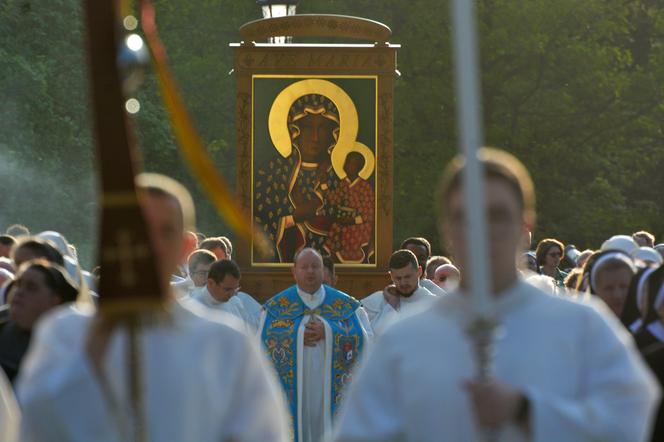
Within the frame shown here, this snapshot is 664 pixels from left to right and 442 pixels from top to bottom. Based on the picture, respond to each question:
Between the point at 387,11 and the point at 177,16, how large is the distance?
4998 mm

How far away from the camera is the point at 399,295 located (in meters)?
14.9

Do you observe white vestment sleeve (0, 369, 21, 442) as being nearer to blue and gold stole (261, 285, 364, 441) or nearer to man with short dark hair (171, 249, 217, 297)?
blue and gold stole (261, 285, 364, 441)

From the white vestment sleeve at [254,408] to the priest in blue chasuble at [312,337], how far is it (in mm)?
9297

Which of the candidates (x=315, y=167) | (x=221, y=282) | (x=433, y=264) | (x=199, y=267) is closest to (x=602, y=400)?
(x=221, y=282)

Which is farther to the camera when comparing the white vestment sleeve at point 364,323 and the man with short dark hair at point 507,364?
the white vestment sleeve at point 364,323

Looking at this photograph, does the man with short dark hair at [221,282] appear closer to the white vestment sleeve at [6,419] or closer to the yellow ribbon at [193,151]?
the white vestment sleeve at [6,419]

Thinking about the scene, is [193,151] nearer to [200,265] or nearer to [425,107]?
[200,265]

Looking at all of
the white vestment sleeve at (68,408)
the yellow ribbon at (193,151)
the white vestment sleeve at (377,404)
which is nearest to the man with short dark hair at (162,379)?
the white vestment sleeve at (68,408)

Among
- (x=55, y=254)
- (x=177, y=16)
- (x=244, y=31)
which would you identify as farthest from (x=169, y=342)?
(x=177, y=16)

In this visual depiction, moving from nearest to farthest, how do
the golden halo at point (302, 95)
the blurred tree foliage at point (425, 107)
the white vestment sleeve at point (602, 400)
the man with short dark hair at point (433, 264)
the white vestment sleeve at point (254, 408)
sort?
the white vestment sleeve at point (602, 400) → the white vestment sleeve at point (254, 408) → the man with short dark hair at point (433, 264) → the golden halo at point (302, 95) → the blurred tree foliage at point (425, 107)

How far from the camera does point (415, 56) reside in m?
36.8

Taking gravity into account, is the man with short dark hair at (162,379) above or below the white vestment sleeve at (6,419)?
above

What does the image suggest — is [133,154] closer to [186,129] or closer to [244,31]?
[186,129]

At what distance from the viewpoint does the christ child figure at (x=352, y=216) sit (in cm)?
1958
